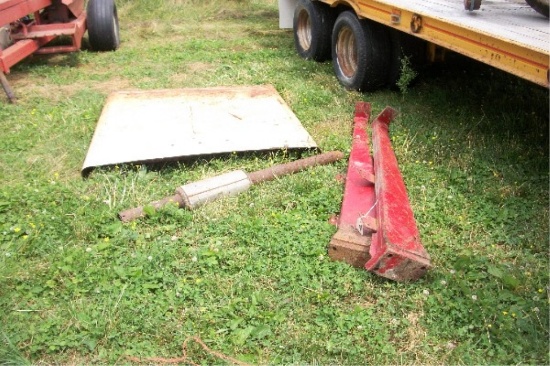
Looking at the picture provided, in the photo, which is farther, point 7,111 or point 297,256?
point 7,111

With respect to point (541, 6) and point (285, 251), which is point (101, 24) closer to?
point (285, 251)

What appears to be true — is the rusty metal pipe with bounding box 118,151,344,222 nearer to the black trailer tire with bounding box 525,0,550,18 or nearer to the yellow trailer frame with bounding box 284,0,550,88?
the yellow trailer frame with bounding box 284,0,550,88

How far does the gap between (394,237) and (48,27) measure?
18.2 feet

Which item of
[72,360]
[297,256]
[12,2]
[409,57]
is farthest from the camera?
[12,2]

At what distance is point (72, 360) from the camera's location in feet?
8.00

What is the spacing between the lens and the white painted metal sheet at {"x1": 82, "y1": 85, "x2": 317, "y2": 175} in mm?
4066

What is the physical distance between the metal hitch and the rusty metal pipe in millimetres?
445

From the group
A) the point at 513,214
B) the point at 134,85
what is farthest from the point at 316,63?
the point at 513,214

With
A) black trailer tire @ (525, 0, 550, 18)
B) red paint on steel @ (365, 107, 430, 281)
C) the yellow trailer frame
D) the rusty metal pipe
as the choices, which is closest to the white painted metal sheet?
the rusty metal pipe

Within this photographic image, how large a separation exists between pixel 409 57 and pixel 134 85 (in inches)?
121

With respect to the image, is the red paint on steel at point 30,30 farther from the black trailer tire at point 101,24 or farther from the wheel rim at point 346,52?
the wheel rim at point 346,52

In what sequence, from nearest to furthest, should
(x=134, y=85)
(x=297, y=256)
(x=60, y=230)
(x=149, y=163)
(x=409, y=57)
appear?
(x=297, y=256) → (x=60, y=230) → (x=149, y=163) → (x=409, y=57) → (x=134, y=85)

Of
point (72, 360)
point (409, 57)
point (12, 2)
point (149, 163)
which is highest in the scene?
point (12, 2)

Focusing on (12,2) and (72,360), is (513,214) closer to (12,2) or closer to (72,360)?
(72,360)
